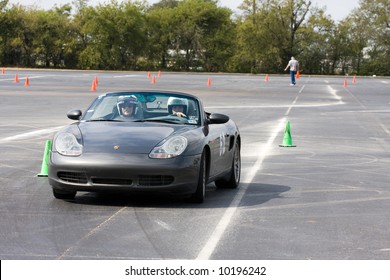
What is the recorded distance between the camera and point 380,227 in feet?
30.1

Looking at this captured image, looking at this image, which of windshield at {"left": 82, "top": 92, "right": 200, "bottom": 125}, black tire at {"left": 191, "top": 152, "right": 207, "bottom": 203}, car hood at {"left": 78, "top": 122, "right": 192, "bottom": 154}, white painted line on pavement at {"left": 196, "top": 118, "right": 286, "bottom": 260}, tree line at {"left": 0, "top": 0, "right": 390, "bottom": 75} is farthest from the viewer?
tree line at {"left": 0, "top": 0, "right": 390, "bottom": 75}

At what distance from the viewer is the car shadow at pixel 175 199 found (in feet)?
34.2

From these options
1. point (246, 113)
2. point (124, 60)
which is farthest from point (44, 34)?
point (246, 113)

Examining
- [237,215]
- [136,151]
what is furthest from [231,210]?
[136,151]

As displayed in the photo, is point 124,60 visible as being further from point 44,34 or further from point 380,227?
point 380,227

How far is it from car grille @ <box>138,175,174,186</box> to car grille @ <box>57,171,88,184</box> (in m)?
0.60

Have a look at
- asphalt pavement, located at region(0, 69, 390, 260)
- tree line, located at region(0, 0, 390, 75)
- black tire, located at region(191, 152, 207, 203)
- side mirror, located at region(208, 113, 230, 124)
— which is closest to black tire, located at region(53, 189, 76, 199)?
asphalt pavement, located at region(0, 69, 390, 260)

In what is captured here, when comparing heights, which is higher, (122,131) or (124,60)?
(122,131)

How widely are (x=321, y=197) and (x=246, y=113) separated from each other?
61.3 feet

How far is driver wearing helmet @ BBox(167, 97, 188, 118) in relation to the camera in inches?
447

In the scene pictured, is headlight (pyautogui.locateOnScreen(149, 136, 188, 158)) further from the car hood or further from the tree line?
the tree line

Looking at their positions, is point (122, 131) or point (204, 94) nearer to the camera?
point (122, 131)

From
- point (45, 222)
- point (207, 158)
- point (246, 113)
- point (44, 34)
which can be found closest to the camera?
point (45, 222)
